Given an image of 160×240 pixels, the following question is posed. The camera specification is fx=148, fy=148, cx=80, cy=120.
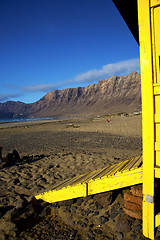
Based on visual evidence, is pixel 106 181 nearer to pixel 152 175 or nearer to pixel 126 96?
pixel 152 175

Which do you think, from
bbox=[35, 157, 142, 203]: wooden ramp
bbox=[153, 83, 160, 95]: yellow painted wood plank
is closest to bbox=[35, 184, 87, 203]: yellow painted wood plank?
bbox=[35, 157, 142, 203]: wooden ramp

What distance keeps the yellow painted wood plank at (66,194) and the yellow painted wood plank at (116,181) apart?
0.17m

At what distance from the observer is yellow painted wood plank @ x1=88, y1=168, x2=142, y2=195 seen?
111 inches

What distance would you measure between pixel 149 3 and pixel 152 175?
2.93 meters

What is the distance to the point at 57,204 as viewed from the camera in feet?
13.4

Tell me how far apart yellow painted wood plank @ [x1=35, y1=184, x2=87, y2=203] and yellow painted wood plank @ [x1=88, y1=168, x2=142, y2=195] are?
17 centimetres

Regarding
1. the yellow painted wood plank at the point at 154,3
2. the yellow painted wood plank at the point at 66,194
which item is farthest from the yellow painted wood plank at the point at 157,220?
the yellow painted wood plank at the point at 154,3

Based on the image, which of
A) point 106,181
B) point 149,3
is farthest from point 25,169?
point 149,3

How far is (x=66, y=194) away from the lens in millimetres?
3561

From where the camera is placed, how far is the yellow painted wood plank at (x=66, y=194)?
3323 mm

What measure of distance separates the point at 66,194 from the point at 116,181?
52.0 inches

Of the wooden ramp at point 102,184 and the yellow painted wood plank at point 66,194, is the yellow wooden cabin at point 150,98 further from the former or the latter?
the yellow painted wood plank at point 66,194

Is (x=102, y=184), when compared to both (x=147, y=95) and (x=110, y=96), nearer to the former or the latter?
(x=147, y=95)

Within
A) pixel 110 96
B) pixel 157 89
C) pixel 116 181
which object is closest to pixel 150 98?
pixel 157 89
